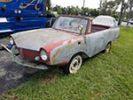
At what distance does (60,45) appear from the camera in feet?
14.3

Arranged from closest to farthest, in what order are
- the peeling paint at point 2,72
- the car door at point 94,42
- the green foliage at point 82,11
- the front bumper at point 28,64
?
the front bumper at point 28,64
the peeling paint at point 2,72
the car door at point 94,42
the green foliage at point 82,11

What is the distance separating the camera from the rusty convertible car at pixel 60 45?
429 centimetres

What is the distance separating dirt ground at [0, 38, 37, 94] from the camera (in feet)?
14.4

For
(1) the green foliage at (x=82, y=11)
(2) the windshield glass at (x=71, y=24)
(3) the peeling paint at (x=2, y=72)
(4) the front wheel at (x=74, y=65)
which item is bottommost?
(1) the green foliage at (x=82, y=11)

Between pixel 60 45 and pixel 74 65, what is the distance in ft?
3.40

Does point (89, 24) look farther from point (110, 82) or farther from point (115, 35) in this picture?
point (115, 35)

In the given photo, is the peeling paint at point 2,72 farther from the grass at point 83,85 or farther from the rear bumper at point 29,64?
the grass at point 83,85

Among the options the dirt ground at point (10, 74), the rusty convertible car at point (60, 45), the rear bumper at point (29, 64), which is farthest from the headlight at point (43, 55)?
the dirt ground at point (10, 74)

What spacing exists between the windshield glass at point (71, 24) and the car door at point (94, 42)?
29cm

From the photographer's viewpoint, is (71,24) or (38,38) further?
(71,24)

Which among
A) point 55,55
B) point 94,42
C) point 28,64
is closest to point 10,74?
point 28,64

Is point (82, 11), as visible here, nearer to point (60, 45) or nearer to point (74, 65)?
point (74, 65)

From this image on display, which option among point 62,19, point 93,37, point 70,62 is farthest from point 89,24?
point 70,62

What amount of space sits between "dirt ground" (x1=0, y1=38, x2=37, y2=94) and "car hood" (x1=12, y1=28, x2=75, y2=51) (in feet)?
2.41
